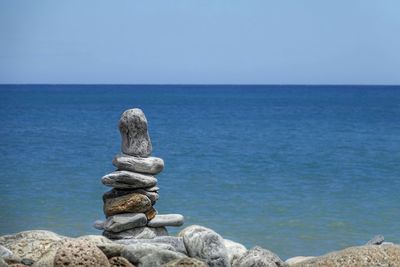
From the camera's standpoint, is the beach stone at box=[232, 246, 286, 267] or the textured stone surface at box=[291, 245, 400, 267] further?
the beach stone at box=[232, 246, 286, 267]

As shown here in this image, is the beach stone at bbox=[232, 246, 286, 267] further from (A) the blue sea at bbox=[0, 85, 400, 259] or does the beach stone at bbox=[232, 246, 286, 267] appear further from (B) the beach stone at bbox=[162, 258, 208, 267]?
(A) the blue sea at bbox=[0, 85, 400, 259]

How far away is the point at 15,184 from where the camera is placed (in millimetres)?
21047

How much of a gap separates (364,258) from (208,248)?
1961 mm

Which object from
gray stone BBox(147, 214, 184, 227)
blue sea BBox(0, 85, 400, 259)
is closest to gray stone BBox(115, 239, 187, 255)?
gray stone BBox(147, 214, 184, 227)

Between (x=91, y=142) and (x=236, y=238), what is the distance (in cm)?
2004

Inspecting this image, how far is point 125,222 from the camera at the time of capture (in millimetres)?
12094

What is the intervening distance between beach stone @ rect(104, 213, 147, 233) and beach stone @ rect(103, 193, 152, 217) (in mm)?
59

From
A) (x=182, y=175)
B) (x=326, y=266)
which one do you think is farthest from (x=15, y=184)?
(x=326, y=266)

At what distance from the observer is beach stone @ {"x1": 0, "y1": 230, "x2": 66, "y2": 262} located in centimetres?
1055

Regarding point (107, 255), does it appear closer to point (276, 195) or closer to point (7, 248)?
point (7, 248)

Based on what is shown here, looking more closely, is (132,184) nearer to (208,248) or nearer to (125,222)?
(125,222)

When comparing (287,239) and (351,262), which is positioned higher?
(351,262)

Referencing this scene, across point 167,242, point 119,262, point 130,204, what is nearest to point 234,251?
point 167,242

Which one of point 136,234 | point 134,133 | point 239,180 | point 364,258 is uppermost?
point 134,133
